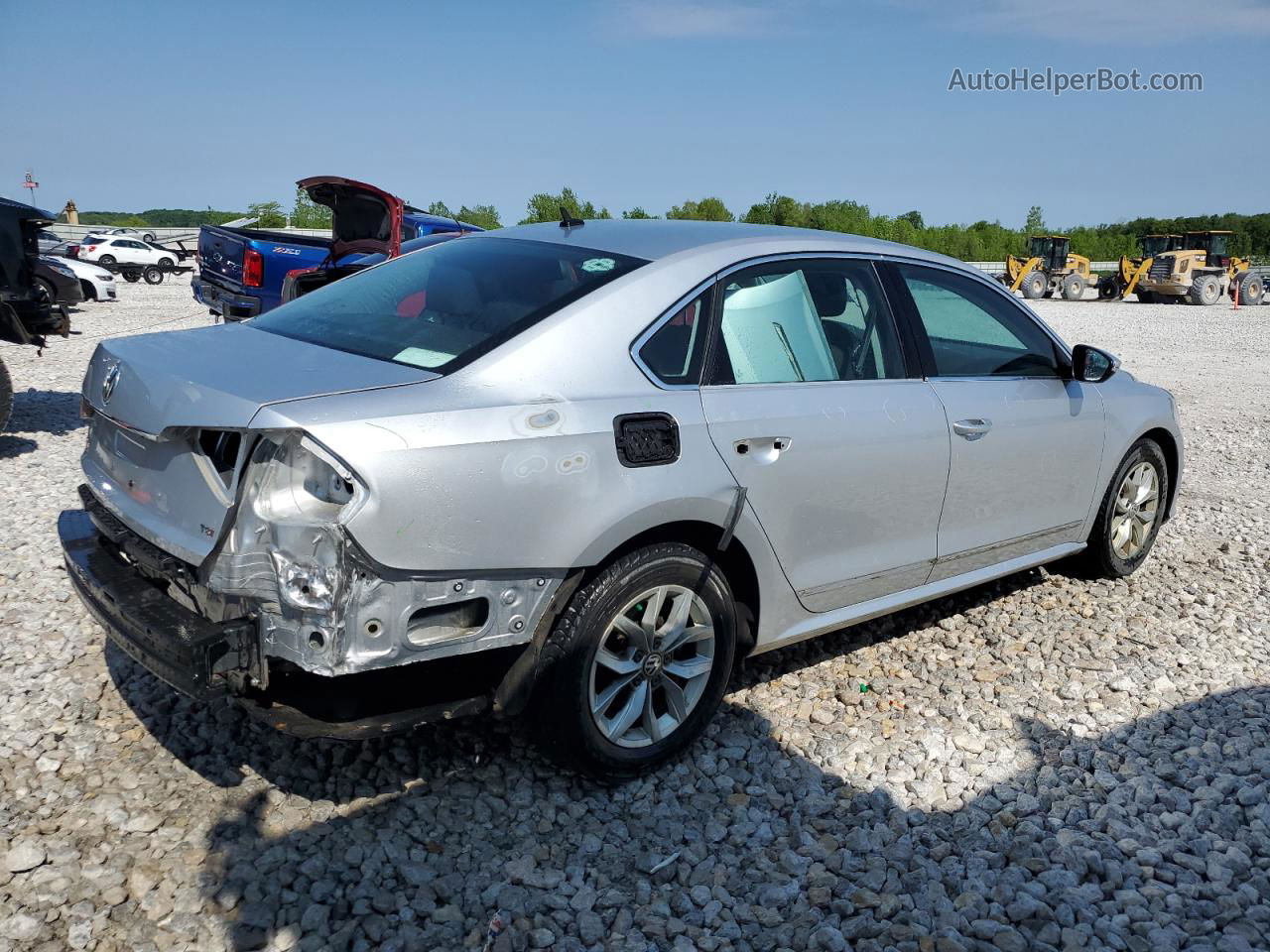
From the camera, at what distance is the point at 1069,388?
4.62m

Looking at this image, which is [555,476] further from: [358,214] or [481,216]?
[481,216]

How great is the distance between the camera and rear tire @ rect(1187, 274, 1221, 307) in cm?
3350

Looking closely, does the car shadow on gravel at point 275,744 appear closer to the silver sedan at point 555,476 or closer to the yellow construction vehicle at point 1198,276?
the silver sedan at point 555,476

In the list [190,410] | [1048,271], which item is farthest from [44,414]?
[1048,271]

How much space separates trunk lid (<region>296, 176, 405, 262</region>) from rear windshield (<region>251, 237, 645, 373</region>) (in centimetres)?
665

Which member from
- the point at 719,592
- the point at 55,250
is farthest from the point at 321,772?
the point at 55,250

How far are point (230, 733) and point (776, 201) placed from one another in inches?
2343

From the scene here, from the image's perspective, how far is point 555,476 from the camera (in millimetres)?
2812

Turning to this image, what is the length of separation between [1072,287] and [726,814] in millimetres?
36086

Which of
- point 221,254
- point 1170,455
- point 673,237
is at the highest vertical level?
point 221,254

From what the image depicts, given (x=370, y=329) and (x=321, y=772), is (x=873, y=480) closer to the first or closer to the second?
(x=370, y=329)

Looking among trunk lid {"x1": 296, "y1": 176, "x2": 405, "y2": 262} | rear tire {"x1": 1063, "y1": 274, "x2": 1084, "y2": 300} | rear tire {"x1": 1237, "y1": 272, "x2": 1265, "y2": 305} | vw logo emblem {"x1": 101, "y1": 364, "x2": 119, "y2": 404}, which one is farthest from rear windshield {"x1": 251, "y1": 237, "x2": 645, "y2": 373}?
rear tire {"x1": 1237, "y1": 272, "x2": 1265, "y2": 305}

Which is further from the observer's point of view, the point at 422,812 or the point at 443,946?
the point at 422,812

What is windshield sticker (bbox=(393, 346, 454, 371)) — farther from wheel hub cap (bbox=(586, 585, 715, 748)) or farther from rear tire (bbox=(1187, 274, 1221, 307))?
rear tire (bbox=(1187, 274, 1221, 307))
